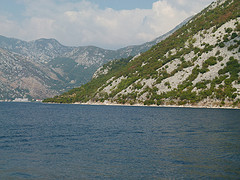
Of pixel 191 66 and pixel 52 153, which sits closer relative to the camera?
pixel 52 153

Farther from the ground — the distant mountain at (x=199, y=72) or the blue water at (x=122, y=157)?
the distant mountain at (x=199, y=72)

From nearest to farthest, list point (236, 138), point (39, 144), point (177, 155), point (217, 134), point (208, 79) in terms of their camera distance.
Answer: point (177, 155)
point (39, 144)
point (236, 138)
point (217, 134)
point (208, 79)

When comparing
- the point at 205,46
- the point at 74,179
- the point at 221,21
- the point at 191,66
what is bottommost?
the point at 74,179

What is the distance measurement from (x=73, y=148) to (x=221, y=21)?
166 metres

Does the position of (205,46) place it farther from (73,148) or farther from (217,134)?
(73,148)

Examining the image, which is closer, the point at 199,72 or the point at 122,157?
the point at 122,157

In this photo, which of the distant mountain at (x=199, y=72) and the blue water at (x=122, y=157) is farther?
the distant mountain at (x=199, y=72)

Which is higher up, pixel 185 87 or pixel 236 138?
pixel 185 87

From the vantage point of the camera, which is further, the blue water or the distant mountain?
the distant mountain

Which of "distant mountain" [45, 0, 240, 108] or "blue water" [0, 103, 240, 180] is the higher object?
"distant mountain" [45, 0, 240, 108]

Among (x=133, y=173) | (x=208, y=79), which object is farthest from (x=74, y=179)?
(x=208, y=79)

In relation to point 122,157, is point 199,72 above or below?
above

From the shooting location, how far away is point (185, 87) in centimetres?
14362

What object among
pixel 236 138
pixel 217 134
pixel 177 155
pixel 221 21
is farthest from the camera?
pixel 221 21
